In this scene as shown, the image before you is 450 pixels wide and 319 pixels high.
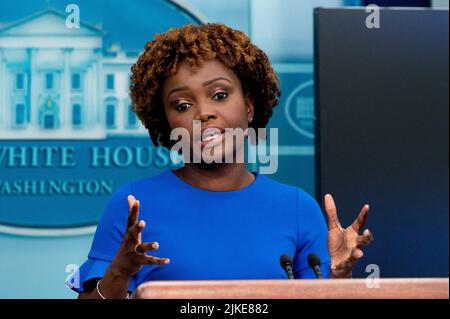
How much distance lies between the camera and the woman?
165 centimetres

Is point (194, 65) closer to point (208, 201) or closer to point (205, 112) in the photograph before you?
point (205, 112)

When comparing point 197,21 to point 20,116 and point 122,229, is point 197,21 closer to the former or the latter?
point 20,116

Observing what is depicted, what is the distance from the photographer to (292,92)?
3.77 m

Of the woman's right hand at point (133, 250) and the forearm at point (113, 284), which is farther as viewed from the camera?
the forearm at point (113, 284)

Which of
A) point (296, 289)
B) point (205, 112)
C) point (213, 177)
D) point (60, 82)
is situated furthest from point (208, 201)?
point (60, 82)

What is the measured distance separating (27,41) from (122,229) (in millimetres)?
2207

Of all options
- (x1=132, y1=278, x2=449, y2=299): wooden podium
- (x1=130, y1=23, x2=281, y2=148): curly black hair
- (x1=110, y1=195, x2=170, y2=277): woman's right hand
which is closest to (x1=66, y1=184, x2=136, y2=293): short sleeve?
(x1=110, y1=195, x2=170, y2=277): woman's right hand

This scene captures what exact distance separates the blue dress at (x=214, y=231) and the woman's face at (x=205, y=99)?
111mm

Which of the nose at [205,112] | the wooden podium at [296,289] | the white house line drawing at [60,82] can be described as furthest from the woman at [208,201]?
the white house line drawing at [60,82]

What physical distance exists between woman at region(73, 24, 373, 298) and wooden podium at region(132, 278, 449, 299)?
0.33 meters

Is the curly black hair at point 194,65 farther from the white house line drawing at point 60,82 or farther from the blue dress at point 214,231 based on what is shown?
the white house line drawing at point 60,82

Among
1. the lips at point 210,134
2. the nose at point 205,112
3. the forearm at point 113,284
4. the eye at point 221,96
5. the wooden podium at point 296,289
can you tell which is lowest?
the forearm at point 113,284

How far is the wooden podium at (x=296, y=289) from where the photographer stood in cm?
118

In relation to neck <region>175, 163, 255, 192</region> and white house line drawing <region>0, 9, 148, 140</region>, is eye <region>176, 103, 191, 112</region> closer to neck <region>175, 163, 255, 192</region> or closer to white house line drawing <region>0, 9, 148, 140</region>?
neck <region>175, 163, 255, 192</region>
